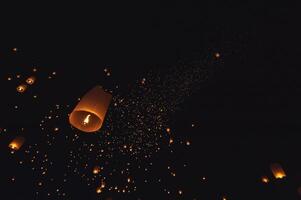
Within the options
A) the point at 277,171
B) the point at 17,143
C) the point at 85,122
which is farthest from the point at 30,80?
the point at 277,171

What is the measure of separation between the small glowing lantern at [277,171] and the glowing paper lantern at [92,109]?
130 inches

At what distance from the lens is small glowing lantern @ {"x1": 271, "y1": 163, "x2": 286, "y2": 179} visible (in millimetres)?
4504

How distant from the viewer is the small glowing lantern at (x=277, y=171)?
4504mm

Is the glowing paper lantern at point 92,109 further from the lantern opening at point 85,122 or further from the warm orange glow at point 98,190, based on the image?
the warm orange glow at point 98,190

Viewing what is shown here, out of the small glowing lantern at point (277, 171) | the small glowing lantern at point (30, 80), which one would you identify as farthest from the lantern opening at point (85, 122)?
the small glowing lantern at point (277, 171)

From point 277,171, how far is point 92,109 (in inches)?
139

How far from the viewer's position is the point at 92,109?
2057mm

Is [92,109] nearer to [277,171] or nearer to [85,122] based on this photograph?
[85,122]

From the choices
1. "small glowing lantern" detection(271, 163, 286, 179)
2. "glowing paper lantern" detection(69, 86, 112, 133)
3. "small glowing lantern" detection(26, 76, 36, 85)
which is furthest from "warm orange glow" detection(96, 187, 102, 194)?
"glowing paper lantern" detection(69, 86, 112, 133)

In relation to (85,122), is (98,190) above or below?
above

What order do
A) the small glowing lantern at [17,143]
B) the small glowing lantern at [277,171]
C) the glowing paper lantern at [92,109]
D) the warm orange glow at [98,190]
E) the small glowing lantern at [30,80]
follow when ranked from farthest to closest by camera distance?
the warm orange glow at [98,190], the small glowing lantern at [277,171], the small glowing lantern at [17,143], the small glowing lantern at [30,80], the glowing paper lantern at [92,109]

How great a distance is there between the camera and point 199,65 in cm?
373

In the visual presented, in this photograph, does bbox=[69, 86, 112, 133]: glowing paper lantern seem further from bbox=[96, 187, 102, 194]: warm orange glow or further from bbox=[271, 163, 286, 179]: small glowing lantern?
bbox=[96, 187, 102, 194]: warm orange glow

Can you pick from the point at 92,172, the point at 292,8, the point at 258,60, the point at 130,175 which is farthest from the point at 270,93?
the point at 92,172
